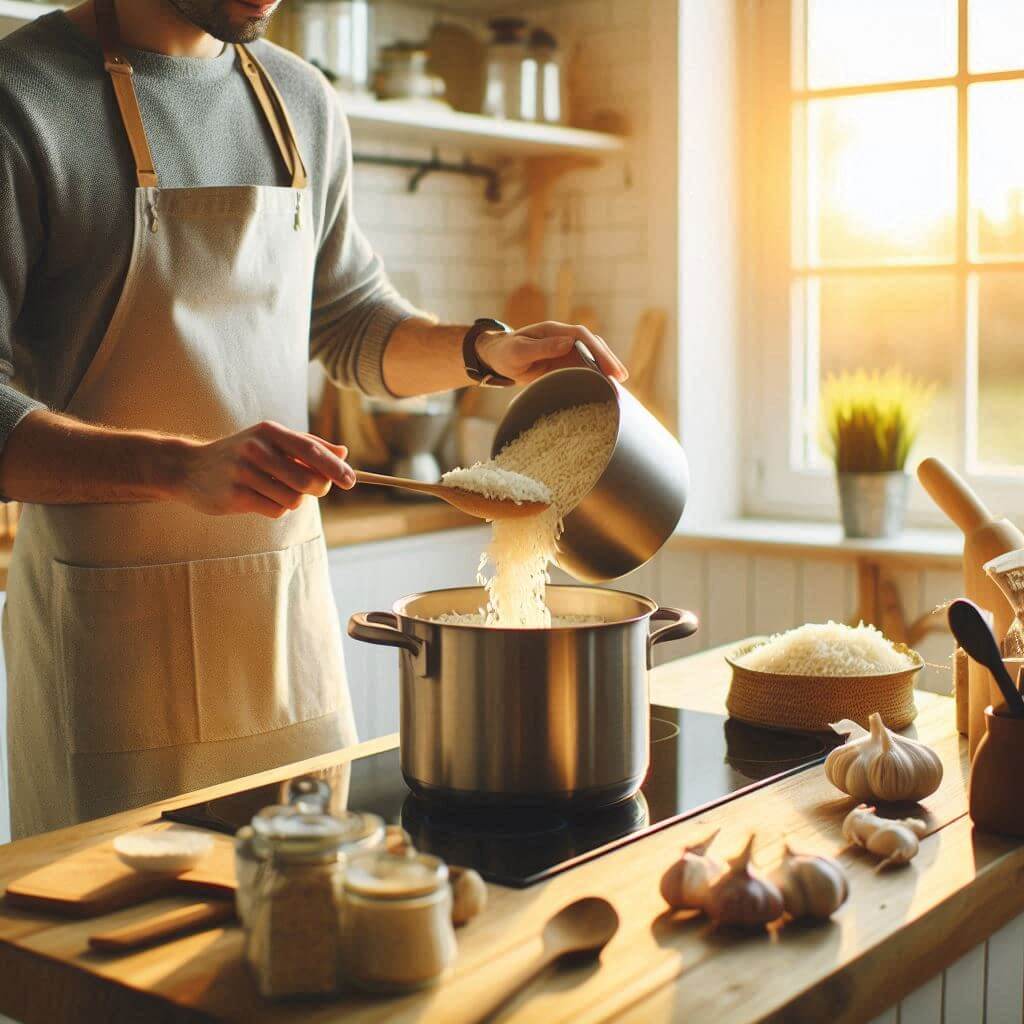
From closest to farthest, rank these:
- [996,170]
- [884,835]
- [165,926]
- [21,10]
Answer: [165,926], [884,835], [21,10], [996,170]

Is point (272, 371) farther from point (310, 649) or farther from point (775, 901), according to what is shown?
point (775, 901)

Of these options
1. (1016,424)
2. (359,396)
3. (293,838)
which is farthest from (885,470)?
(293,838)

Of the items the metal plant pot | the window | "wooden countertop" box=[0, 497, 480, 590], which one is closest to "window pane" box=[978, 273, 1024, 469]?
the window

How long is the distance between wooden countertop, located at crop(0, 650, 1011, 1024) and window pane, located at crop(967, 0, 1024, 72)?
230cm

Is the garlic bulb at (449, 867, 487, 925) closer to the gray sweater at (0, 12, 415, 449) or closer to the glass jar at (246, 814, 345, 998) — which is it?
the glass jar at (246, 814, 345, 998)

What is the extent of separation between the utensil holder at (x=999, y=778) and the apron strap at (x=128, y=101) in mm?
1233

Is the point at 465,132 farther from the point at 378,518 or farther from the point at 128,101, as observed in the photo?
the point at 128,101

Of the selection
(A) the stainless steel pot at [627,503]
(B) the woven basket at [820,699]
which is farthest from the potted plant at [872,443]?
(A) the stainless steel pot at [627,503]

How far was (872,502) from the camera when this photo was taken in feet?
10.3

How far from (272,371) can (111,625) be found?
1.38 feet

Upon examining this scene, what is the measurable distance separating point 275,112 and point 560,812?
1.16 m

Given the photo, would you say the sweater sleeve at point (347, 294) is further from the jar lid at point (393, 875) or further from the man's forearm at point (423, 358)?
the jar lid at point (393, 875)

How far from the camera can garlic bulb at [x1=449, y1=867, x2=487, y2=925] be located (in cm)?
115

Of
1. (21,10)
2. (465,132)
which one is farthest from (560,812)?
(465,132)
